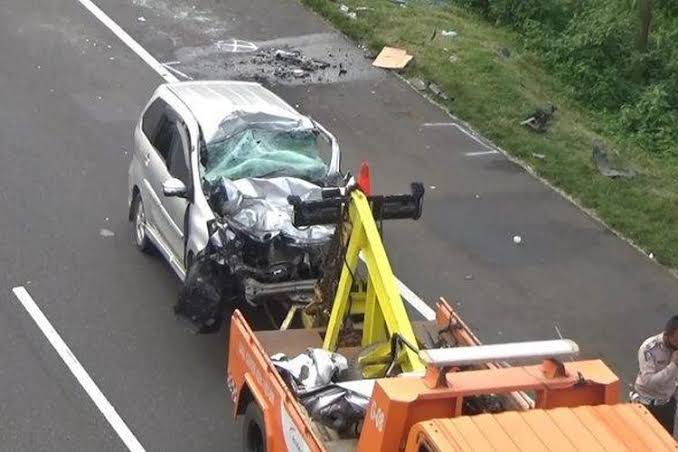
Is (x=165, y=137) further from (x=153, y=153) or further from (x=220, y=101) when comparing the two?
(x=220, y=101)

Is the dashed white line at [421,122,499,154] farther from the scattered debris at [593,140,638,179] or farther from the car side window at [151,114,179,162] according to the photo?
the car side window at [151,114,179,162]

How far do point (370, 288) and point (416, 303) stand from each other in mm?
3225

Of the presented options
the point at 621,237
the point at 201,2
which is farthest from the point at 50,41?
the point at 621,237

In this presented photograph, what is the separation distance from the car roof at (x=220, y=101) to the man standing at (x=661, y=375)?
462 cm

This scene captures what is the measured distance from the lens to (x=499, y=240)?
541 inches

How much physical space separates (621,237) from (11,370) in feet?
24.6

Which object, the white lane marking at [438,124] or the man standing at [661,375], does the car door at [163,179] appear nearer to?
the man standing at [661,375]

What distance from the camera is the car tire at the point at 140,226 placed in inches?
488

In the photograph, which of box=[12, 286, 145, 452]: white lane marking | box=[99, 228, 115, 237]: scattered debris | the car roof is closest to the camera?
box=[12, 286, 145, 452]: white lane marking

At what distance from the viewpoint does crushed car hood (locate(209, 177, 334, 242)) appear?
10.4m

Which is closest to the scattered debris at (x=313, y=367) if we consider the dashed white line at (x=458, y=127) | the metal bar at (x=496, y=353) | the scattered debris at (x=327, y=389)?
the scattered debris at (x=327, y=389)

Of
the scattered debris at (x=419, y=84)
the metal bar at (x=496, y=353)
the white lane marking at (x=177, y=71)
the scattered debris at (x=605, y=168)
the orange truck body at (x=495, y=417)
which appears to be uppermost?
the metal bar at (x=496, y=353)

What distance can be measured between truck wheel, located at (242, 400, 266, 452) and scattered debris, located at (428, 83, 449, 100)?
9313 mm

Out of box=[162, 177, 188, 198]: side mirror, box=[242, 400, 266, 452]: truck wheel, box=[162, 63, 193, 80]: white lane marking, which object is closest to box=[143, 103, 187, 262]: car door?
box=[162, 177, 188, 198]: side mirror
